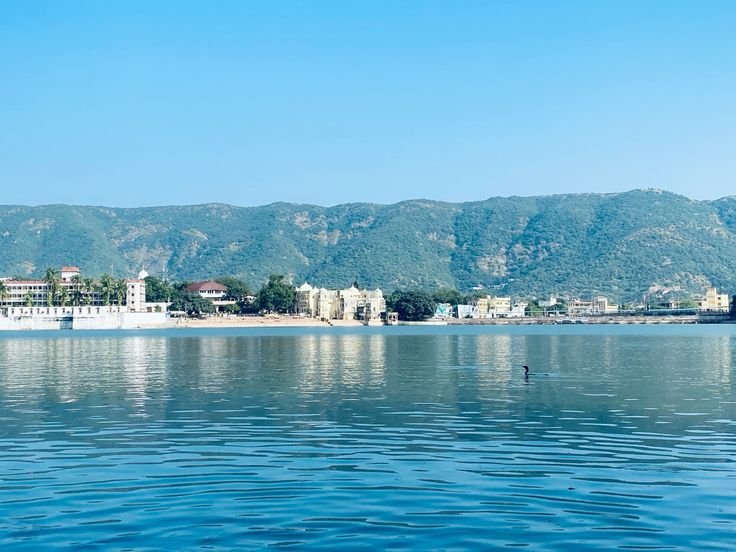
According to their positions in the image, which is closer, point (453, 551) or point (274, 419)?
point (453, 551)

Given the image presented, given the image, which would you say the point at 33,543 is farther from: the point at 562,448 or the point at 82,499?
the point at 562,448

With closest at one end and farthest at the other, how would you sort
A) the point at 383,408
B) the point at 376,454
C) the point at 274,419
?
1. the point at 376,454
2. the point at 274,419
3. the point at 383,408

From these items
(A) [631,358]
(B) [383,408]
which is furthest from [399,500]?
(A) [631,358]

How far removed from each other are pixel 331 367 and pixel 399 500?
4072 cm

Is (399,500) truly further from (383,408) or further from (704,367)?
(704,367)

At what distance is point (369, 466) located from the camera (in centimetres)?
2112

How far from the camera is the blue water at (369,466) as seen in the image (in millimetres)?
15273

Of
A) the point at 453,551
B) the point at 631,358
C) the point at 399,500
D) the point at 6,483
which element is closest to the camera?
the point at 453,551

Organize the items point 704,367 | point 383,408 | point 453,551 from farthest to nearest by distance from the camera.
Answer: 1. point 704,367
2. point 383,408
3. point 453,551

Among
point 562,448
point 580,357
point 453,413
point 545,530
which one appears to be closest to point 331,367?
point 580,357

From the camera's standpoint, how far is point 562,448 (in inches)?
939

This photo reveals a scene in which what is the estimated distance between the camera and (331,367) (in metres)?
58.1

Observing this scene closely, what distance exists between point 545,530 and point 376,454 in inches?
317

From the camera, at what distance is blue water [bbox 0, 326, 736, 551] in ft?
50.1
